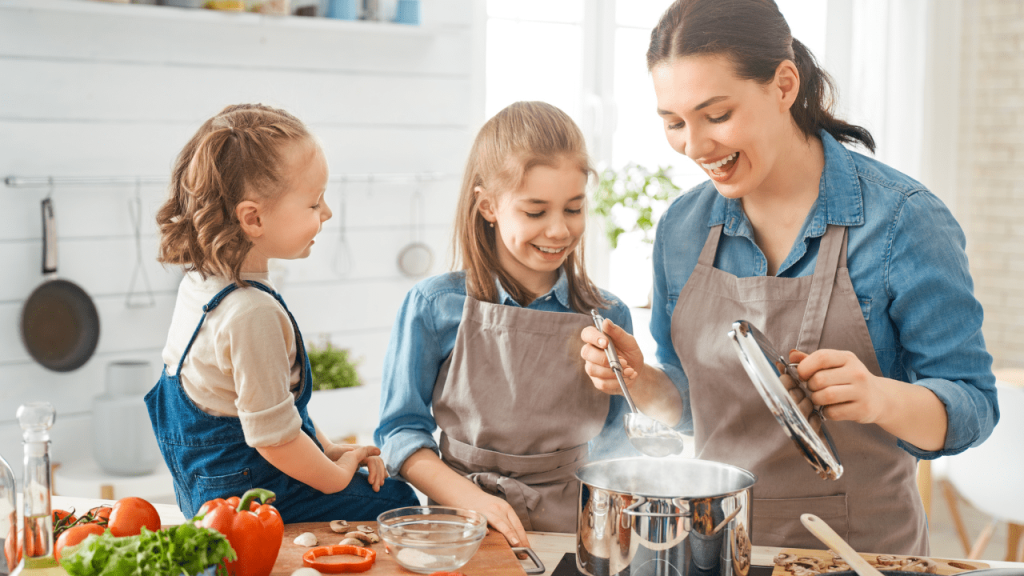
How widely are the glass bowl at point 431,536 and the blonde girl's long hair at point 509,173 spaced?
1.42ft

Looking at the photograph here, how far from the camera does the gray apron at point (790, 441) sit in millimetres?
1226

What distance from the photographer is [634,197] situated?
3.18m

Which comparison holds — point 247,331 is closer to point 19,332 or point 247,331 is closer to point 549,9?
point 19,332

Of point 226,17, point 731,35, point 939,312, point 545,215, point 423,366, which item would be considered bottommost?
point 423,366

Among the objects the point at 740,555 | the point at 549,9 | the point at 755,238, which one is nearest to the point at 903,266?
the point at 755,238

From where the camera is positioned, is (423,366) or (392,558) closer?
(392,558)

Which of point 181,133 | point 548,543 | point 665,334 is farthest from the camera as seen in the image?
point 181,133

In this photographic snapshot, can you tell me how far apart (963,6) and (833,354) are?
366 cm

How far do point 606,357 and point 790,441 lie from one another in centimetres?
30

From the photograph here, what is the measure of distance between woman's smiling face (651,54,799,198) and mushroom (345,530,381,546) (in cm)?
65

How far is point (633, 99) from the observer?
357 cm

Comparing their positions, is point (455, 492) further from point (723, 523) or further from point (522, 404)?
point (723, 523)

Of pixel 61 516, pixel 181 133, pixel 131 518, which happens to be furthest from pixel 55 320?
pixel 131 518

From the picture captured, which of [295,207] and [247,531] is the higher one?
[295,207]
